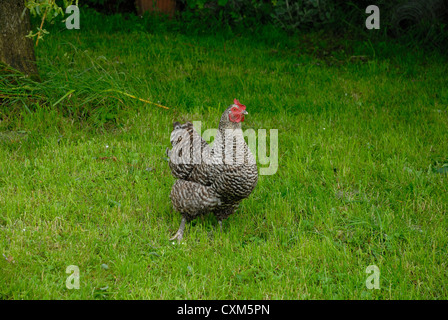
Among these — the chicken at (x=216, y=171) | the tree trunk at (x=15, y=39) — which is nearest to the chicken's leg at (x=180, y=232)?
the chicken at (x=216, y=171)

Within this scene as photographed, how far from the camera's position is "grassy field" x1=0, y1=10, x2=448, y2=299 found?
3998mm

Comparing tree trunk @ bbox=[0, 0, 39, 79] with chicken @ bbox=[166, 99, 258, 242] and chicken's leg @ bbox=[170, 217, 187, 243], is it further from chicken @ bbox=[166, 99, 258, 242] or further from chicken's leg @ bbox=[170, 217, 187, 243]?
chicken's leg @ bbox=[170, 217, 187, 243]

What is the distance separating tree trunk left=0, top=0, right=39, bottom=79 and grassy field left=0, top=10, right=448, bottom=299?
1.23 feet

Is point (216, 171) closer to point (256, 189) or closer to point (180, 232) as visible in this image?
point (180, 232)

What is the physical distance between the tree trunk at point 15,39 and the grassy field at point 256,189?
1.23 feet

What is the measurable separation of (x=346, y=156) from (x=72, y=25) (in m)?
6.42

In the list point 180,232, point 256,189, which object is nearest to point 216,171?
point 180,232

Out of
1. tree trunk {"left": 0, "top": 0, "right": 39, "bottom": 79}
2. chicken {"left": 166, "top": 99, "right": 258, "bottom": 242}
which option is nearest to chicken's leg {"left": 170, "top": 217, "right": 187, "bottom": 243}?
chicken {"left": 166, "top": 99, "right": 258, "bottom": 242}

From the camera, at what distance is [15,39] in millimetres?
6730

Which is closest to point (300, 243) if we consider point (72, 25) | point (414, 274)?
point (414, 274)

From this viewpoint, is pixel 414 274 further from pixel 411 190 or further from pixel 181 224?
pixel 181 224

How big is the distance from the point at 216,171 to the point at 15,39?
4085mm

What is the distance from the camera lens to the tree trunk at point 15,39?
6.62 m

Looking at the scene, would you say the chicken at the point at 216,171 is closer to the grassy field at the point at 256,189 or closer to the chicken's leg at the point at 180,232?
the chicken's leg at the point at 180,232
